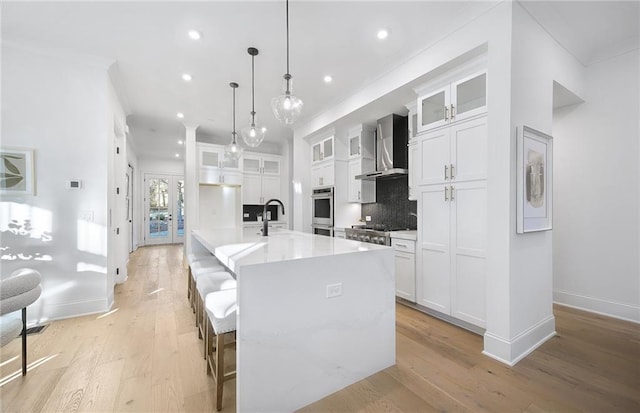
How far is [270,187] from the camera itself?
21.0 feet

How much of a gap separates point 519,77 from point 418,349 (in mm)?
2310

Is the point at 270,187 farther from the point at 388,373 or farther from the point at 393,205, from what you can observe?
the point at 388,373

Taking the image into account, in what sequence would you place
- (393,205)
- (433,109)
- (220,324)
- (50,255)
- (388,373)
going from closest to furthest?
(220,324)
(388,373)
(50,255)
(433,109)
(393,205)

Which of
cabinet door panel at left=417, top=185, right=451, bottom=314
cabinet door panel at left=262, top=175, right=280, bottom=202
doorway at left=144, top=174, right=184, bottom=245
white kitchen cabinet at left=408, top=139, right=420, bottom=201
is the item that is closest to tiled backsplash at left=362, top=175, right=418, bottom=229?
white kitchen cabinet at left=408, top=139, right=420, bottom=201

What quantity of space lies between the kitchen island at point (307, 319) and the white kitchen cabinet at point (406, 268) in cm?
126

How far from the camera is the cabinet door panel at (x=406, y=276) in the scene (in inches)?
121

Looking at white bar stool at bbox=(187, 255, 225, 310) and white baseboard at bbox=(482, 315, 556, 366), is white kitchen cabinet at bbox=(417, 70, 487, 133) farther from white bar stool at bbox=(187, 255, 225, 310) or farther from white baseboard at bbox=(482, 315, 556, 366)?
white bar stool at bbox=(187, 255, 225, 310)

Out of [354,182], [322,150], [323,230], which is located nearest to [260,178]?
A: [322,150]

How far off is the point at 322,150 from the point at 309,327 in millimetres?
3752

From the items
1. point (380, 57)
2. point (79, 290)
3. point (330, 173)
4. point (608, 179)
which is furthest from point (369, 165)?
point (79, 290)

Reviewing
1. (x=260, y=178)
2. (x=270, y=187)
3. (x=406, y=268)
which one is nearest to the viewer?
(x=406, y=268)

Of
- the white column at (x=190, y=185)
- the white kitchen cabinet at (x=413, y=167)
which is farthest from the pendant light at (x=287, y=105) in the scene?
the white column at (x=190, y=185)

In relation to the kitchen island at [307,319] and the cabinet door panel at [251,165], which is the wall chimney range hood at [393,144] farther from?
the cabinet door panel at [251,165]

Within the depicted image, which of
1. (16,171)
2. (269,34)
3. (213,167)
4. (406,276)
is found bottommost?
(406,276)
